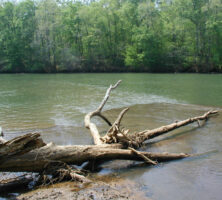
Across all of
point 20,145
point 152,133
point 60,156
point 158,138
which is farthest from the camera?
point 158,138

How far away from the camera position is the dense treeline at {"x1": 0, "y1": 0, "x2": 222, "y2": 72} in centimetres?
5350

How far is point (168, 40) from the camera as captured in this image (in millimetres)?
59344

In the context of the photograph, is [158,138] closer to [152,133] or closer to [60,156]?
[152,133]

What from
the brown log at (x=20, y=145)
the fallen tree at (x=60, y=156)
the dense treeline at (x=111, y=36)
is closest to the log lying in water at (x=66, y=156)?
the fallen tree at (x=60, y=156)

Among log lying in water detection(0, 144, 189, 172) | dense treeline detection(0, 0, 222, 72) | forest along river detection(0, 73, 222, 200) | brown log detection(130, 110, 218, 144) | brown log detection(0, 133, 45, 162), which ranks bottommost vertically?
forest along river detection(0, 73, 222, 200)

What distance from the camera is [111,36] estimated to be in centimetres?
6525

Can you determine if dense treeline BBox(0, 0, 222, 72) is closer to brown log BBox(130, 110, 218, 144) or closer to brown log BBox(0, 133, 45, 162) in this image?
brown log BBox(130, 110, 218, 144)

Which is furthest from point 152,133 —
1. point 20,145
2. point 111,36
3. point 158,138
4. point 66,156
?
point 111,36

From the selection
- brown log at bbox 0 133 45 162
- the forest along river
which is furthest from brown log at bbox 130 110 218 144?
brown log at bbox 0 133 45 162

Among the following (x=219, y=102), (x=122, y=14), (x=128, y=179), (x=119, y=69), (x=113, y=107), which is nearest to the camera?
(x=128, y=179)

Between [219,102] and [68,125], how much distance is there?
1029 cm

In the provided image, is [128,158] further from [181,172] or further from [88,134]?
[88,134]

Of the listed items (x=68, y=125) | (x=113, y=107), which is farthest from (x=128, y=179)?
(x=113, y=107)

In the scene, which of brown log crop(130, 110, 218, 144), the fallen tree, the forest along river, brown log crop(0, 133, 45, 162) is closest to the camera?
brown log crop(0, 133, 45, 162)
